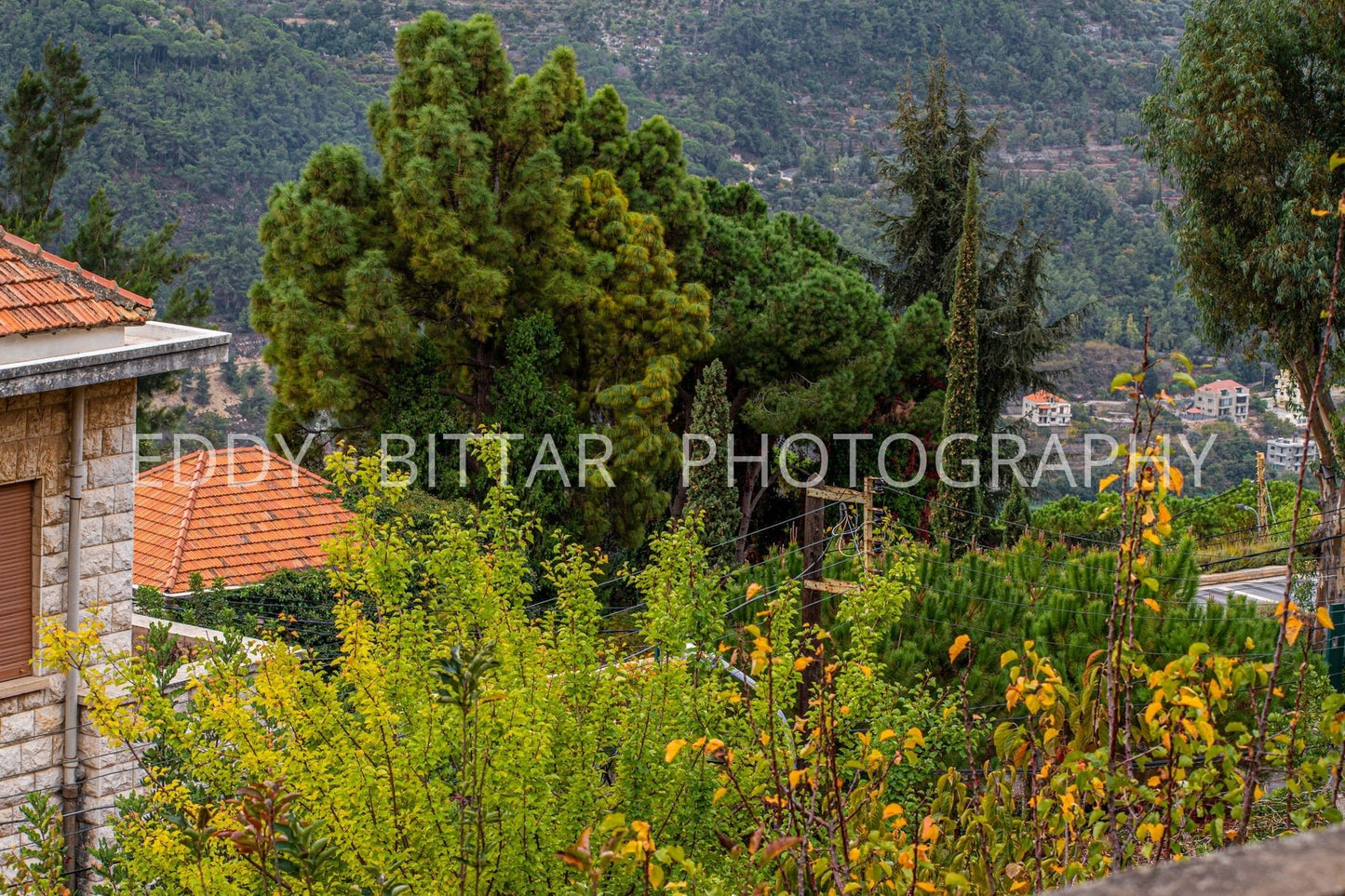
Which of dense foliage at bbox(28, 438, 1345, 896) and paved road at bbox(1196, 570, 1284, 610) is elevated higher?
dense foliage at bbox(28, 438, 1345, 896)

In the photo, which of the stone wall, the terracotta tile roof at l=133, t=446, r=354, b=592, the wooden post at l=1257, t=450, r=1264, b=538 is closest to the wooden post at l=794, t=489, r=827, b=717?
the stone wall

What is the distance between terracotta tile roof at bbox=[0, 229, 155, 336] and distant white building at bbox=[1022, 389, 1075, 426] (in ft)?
77.4

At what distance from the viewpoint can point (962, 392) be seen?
21.4 metres

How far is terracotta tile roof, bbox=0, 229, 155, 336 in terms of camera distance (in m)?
7.14

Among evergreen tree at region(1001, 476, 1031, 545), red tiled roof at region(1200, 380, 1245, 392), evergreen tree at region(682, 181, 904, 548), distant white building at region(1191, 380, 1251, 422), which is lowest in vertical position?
distant white building at region(1191, 380, 1251, 422)

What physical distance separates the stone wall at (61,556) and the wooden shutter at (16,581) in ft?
0.17

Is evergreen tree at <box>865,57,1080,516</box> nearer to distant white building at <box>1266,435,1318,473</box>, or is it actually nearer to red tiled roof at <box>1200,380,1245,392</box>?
distant white building at <box>1266,435,1318,473</box>

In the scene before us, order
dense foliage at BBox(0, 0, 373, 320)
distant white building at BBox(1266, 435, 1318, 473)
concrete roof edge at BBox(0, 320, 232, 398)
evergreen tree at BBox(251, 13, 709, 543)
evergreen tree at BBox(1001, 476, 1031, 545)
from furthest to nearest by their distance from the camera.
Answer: dense foliage at BBox(0, 0, 373, 320)
distant white building at BBox(1266, 435, 1318, 473)
evergreen tree at BBox(1001, 476, 1031, 545)
evergreen tree at BBox(251, 13, 709, 543)
concrete roof edge at BBox(0, 320, 232, 398)

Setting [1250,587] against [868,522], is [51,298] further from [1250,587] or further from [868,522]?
[1250,587]

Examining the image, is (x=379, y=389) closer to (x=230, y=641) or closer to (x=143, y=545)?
(x=143, y=545)

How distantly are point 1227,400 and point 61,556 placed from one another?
1312 inches

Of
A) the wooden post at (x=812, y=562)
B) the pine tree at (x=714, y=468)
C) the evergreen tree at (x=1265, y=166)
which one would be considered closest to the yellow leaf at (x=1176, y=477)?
the wooden post at (x=812, y=562)

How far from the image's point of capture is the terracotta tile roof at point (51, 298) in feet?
23.4

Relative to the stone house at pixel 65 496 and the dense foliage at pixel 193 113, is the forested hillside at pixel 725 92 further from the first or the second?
the stone house at pixel 65 496
